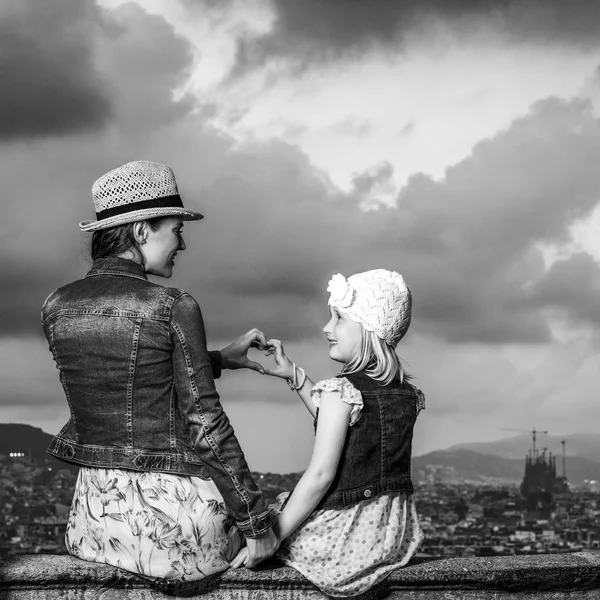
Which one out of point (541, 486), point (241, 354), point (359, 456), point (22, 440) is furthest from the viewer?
point (541, 486)

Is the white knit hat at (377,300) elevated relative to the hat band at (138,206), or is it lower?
lower

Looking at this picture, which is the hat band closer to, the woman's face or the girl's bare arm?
the woman's face

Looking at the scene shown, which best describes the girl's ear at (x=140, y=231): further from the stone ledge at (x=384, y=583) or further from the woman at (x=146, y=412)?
the stone ledge at (x=384, y=583)

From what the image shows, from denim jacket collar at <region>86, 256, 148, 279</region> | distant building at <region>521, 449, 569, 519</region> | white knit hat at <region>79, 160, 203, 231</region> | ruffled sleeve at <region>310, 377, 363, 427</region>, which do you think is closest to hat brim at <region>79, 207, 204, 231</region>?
white knit hat at <region>79, 160, 203, 231</region>

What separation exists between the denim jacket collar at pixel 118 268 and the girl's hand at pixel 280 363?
86cm

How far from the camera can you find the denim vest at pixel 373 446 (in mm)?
4781

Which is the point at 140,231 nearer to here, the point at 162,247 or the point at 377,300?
the point at 162,247

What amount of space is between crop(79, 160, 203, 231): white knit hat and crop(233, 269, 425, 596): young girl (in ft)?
2.71

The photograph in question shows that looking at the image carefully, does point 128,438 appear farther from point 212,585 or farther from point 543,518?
point 543,518

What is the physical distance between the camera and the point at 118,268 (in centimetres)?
461

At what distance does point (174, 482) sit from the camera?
4559mm

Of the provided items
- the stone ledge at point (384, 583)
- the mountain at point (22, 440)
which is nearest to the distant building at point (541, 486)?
the mountain at point (22, 440)

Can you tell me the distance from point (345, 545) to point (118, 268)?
1521mm

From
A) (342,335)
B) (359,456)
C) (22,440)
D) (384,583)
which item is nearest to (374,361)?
(342,335)
